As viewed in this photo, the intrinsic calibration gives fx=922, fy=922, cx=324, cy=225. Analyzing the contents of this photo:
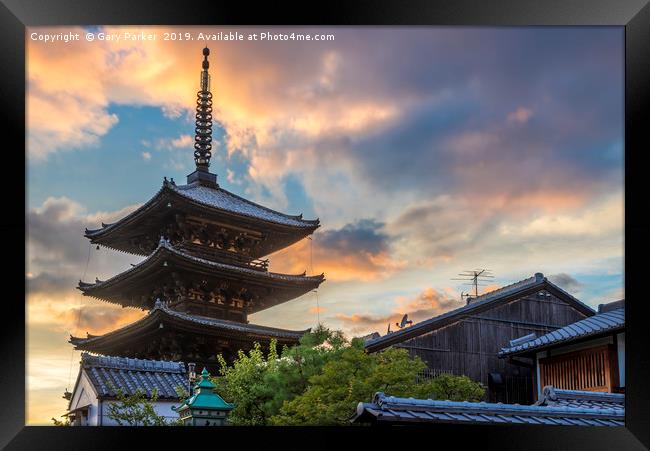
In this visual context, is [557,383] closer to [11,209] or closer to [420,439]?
[420,439]

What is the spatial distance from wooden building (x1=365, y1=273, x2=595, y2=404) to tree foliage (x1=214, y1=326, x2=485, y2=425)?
995 mm

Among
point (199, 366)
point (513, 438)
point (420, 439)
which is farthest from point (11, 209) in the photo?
point (199, 366)

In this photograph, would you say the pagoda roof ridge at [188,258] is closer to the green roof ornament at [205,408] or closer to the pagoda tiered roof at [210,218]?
the pagoda tiered roof at [210,218]

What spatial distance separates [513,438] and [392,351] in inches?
156

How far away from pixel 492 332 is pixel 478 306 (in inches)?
21.3

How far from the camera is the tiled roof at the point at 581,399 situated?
8.56 metres

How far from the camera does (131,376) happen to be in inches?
464

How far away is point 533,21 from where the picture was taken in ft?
25.7

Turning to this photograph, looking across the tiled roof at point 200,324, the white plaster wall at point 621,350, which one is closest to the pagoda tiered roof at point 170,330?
the tiled roof at point 200,324

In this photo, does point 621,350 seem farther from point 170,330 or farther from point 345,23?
point 170,330

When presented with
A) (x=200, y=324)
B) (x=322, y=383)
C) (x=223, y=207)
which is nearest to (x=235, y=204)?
(x=223, y=207)

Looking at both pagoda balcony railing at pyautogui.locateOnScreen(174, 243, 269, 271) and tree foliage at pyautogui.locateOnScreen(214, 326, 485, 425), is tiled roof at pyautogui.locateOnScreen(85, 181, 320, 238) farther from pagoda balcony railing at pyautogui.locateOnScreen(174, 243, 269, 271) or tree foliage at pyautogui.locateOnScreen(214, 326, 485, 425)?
tree foliage at pyautogui.locateOnScreen(214, 326, 485, 425)

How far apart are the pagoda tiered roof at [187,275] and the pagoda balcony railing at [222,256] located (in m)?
0.14

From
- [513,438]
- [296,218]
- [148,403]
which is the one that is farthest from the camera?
[296,218]
